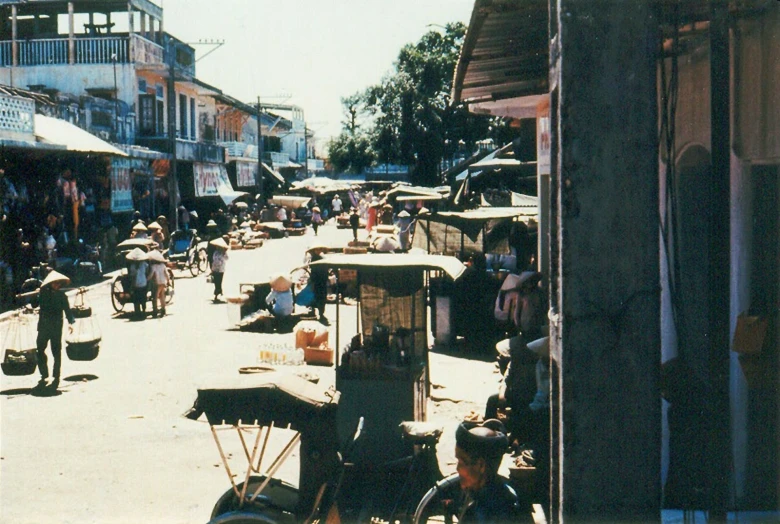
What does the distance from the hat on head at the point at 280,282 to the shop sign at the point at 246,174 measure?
3797 centimetres

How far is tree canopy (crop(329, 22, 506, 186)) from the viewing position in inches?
2084

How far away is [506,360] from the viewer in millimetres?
9828

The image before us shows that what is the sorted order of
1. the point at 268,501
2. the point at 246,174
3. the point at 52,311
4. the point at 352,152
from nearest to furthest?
the point at 268,501
the point at 52,311
the point at 246,174
the point at 352,152

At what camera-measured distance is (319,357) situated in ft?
46.4

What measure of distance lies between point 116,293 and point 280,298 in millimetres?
4059

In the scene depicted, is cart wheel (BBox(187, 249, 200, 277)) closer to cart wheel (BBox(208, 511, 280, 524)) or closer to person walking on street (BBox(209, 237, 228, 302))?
person walking on street (BBox(209, 237, 228, 302))

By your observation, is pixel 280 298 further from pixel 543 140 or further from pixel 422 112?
Answer: pixel 422 112

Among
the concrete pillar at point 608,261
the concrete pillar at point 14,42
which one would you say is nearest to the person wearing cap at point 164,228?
the concrete pillar at point 14,42

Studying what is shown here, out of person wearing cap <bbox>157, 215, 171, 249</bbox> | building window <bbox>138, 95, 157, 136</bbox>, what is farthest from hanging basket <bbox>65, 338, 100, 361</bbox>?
building window <bbox>138, 95, 157, 136</bbox>

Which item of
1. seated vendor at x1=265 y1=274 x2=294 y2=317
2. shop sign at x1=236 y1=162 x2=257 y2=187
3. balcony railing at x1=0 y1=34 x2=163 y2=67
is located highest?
balcony railing at x1=0 y1=34 x2=163 y2=67

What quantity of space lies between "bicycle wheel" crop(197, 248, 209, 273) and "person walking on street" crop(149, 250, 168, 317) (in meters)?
8.68

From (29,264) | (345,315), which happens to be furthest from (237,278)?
(345,315)

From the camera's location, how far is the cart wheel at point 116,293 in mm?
20078

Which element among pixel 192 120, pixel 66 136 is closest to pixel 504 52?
pixel 66 136
